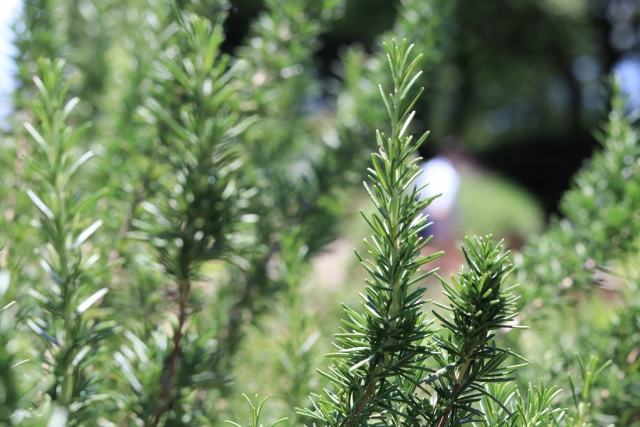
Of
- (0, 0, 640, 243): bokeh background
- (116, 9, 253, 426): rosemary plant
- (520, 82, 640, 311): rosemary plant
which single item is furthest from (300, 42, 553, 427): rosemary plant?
(0, 0, 640, 243): bokeh background

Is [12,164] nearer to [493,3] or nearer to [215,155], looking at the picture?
[215,155]

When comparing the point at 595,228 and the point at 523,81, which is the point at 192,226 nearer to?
the point at 595,228

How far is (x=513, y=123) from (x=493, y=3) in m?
1.88

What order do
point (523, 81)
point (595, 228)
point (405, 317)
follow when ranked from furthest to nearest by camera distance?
point (523, 81), point (595, 228), point (405, 317)

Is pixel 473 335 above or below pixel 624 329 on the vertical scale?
below

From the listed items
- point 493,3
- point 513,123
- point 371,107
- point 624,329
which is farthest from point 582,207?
point 513,123

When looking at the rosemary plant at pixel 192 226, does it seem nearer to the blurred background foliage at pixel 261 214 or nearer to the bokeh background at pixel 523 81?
the blurred background foliage at pixel 261 214

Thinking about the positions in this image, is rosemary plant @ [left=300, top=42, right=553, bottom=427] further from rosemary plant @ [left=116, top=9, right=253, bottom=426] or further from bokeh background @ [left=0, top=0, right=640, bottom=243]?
bokeh background @ [left=0, top=0, right=640, bottom=243]

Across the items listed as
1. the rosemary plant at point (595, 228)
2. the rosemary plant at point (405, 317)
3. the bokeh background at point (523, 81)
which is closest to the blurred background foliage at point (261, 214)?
the rosemary plant at point (595, 228)

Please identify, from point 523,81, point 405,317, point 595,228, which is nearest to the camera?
point 405,317

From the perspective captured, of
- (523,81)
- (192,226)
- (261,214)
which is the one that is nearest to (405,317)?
(192,226)

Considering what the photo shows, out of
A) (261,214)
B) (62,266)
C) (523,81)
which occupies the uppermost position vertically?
(523,81)

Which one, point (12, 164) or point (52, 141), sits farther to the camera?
point (12, 164)

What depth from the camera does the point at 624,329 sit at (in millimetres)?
445
